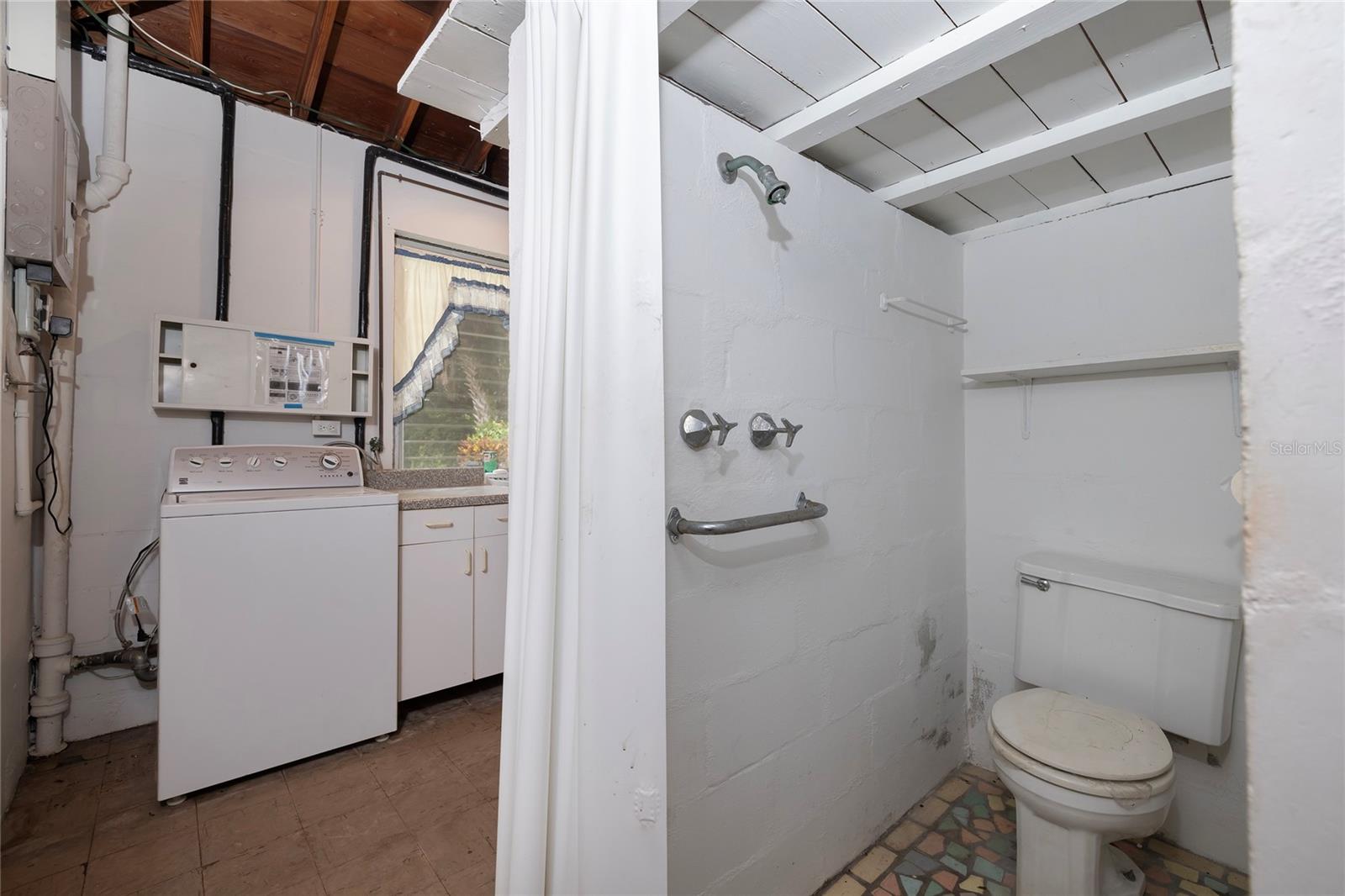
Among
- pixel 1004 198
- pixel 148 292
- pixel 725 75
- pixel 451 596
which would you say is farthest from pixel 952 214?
pixel 148 292

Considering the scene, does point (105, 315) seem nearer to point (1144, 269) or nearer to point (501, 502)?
point (501, 502)

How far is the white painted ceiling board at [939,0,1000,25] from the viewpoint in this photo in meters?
1.06

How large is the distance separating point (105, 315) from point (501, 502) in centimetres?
154

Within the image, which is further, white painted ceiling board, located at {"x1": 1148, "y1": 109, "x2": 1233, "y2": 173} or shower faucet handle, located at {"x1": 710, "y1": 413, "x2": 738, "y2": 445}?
white painted ceiling board, located at {"x1": 1148, "y1": 109, "x2": 1233, "y2": 173}

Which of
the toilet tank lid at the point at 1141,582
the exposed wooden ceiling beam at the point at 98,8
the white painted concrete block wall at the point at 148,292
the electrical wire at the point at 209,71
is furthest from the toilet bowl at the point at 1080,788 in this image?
the exposed wooden ceiling beam at the point at 98,8

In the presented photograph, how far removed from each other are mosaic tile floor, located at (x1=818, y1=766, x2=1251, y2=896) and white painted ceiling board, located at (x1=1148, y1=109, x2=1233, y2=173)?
1.94 m

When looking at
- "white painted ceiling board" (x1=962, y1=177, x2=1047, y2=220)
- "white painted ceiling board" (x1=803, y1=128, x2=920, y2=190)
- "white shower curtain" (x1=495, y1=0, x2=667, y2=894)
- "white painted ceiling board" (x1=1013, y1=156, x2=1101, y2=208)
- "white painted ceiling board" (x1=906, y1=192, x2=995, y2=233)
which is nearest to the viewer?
"white shower curtain" (x1=495, y1=0, x2=667, y2=894)

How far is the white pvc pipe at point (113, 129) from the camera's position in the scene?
1.97 metres

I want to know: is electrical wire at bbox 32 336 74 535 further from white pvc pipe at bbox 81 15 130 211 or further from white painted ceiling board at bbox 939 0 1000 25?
white painted ceiling board at bbox 939 0 1000 25

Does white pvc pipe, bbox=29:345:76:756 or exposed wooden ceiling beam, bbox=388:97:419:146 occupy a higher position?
exposed wooden ceiling beam, bbox=388:97:419:146

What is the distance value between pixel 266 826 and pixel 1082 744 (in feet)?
7.32

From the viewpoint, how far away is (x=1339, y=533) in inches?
11.2

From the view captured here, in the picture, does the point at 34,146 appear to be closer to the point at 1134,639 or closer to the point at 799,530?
the point at 799,530

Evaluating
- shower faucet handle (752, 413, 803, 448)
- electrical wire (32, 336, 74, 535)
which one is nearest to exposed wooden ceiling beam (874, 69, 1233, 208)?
shower faucet handle (752, 413, 803, 448)
